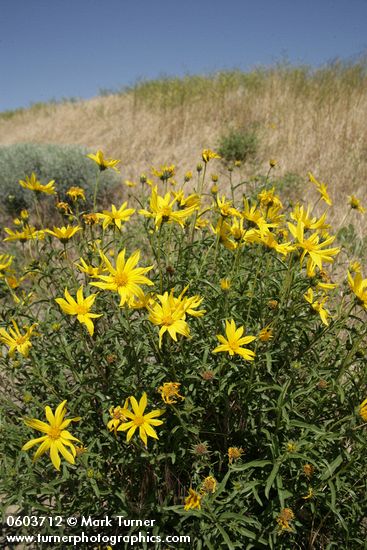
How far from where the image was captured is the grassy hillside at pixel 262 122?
557 cm

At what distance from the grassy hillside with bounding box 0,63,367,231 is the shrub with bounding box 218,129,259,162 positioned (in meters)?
0.16

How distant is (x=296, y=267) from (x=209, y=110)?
23.9 feet

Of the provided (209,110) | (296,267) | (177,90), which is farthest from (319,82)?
(296,267)

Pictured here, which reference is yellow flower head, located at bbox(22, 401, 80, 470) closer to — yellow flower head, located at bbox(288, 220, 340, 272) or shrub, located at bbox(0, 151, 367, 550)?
shrub, located at bbox(0, 151, 367, 550)

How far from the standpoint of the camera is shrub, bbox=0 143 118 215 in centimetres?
601

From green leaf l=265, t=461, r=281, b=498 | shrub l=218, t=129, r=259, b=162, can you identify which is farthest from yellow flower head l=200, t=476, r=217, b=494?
shrub l=218, t=129, r=259, b=162

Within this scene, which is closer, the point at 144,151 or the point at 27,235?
the point at 27,235

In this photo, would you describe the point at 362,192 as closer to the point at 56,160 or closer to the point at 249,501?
the point at 249,501

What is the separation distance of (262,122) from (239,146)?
143 centimetres

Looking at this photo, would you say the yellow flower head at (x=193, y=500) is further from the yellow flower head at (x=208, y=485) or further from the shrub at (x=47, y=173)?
the shrub at (x=47, y=173)

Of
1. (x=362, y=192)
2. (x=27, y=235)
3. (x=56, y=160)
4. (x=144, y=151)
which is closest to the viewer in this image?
(x=27, y=235)

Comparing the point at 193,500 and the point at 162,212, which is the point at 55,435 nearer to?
the point at 193,500

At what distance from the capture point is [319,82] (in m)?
7.49

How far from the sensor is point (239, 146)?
6105 mm
